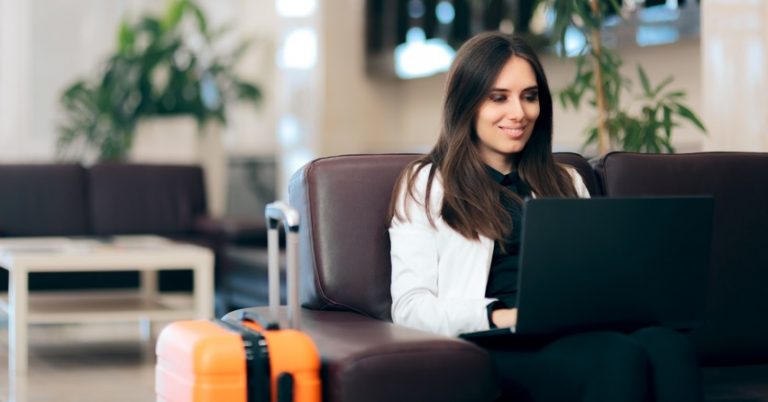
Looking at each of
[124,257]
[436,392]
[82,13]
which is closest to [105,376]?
[124,257]

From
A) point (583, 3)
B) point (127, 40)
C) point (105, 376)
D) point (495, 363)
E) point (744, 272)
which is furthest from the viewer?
point (127, 40)

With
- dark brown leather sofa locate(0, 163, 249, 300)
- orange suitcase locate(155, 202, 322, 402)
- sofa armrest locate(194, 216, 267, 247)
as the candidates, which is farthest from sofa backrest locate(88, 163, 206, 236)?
orange suitcase locate(155, 202, 322, 402)

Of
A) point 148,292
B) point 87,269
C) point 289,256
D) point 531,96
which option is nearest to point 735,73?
point 531,96

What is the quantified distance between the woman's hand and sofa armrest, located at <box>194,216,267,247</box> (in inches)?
140

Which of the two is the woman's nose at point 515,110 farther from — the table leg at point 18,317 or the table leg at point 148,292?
the table leg at point 148,292

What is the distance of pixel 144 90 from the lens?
6.72 meters

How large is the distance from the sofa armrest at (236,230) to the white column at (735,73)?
271cm

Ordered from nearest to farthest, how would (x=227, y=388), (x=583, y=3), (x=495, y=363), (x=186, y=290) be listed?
(x=227, y=388) < (x=495, y=363) < (x=583, y=3) < (x=186, y=290)

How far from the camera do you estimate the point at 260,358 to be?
6.16ft

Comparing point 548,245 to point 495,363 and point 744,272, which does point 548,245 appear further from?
point 744,272

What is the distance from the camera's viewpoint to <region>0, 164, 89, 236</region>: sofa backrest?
5.37m

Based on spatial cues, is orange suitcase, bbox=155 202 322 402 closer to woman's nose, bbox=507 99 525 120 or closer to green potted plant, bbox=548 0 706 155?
woman's nose, bbox=507 99 525 120

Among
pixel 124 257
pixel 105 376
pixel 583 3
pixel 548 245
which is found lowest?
pixel 105 376

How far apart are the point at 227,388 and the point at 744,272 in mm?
1315
